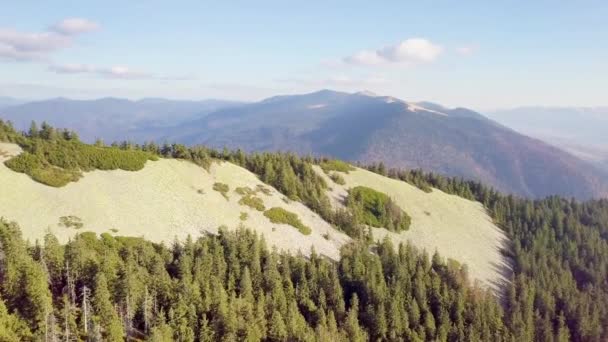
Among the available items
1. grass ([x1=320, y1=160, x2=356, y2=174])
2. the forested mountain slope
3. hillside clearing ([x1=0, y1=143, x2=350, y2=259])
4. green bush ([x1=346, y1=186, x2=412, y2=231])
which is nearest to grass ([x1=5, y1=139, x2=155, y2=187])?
the forested mountain slope

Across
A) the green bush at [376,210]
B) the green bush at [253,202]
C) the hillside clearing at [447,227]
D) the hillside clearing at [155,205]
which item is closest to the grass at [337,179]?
the hillside clearing at [447,227]

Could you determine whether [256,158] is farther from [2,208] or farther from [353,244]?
[2,208]

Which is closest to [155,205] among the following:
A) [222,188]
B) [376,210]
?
[222,188]

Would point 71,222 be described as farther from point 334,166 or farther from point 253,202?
point 334,166

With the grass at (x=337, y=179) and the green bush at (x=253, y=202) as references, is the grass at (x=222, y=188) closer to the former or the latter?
the green bush at (x=253, y=202)

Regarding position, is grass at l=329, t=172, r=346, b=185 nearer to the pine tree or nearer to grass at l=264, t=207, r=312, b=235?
grass at l=264, t=207, r=312, b=235

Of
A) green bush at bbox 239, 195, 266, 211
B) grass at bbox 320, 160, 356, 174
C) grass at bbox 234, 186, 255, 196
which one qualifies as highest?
grass at bbox 320, 160, 356, 174

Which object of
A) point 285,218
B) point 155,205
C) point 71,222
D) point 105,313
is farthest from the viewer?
point 285,218
